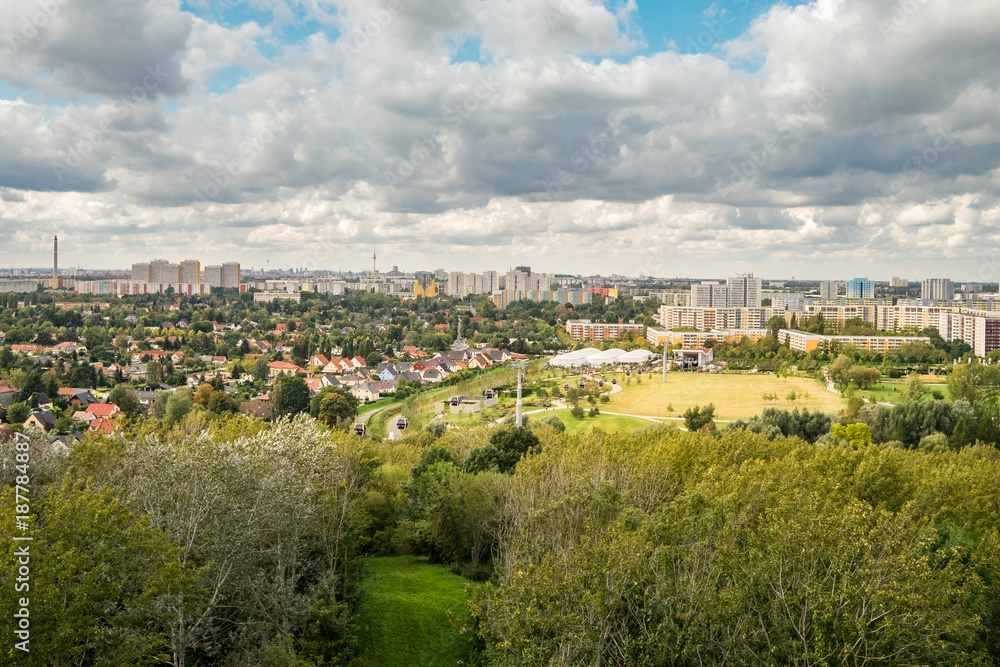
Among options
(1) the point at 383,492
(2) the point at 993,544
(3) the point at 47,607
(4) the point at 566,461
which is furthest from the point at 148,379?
(2) the point at 993,544

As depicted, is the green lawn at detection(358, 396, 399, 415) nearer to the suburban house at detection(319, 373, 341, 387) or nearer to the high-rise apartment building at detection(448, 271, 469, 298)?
the suburban house at detection(319, 373, 341, 387)

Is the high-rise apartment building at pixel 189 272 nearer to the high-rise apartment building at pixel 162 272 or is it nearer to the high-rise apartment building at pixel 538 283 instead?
the high-rise apartment building at pixel 162 272

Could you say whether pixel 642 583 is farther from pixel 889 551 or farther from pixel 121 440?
pixel 121 440

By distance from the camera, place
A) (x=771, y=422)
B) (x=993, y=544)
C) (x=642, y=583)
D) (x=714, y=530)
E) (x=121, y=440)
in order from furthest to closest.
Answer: (x=771, y=422), (x=121, y=440), (x=993, y=544), (x=714, y=530), (x=642, y=583)

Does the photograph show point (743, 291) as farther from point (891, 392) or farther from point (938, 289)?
point (891, 392)

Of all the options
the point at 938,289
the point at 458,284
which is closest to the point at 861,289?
the point at 938,289

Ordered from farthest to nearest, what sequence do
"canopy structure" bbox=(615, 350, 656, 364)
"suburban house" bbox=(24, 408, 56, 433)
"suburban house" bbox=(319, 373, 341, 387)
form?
"suburban house" bbox=(319, 373, 341, 387) → "canopy structure" bbox=(615, 350, 656, 364) → "suburban house" bbox=(24, 408, 56, 433)

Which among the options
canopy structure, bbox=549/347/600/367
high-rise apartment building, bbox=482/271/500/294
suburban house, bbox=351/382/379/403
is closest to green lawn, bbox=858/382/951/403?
canopy structure, bbox=549/347/600/367
